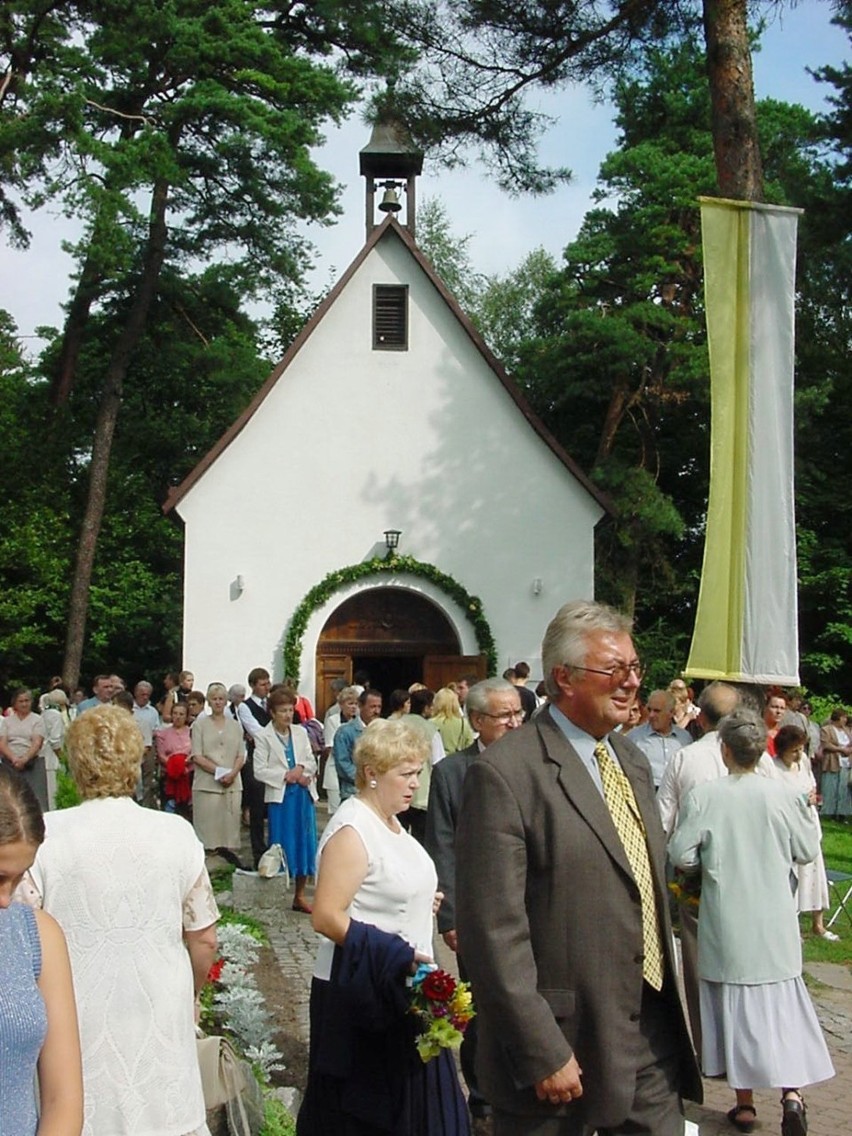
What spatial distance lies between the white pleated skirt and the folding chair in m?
5.00

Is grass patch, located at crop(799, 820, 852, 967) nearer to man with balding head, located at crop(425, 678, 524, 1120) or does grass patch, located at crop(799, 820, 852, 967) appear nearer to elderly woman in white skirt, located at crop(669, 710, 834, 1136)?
elderly woman in white skirt, located at crop(669, 710, 834, 1136)

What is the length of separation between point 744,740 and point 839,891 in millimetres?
7507

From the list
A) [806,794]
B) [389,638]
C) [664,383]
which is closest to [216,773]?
[806,794]

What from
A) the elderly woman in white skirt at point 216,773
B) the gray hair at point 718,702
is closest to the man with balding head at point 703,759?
the gray hair at point 718,702

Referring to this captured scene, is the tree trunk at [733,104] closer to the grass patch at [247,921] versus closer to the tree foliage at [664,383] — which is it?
the grass patch at [247,921]

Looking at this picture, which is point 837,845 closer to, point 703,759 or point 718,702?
point 718,702

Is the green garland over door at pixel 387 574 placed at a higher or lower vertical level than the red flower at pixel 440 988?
higher

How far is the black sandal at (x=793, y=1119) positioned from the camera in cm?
603

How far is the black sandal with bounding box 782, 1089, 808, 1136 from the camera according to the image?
603 centimetres

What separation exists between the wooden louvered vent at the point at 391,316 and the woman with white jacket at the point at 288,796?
12963mm

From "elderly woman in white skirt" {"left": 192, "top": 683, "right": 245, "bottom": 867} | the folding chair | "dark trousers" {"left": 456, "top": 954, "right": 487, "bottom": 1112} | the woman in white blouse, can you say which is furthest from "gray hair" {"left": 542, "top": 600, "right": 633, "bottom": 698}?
"elderly woman in white skirt" {"left": 192, "top": 683, "right": 245, "bottom": 867}

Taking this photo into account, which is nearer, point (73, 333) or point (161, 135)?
point (161, 135)

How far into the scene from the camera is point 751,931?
614 cm

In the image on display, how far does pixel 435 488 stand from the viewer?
935 inches
